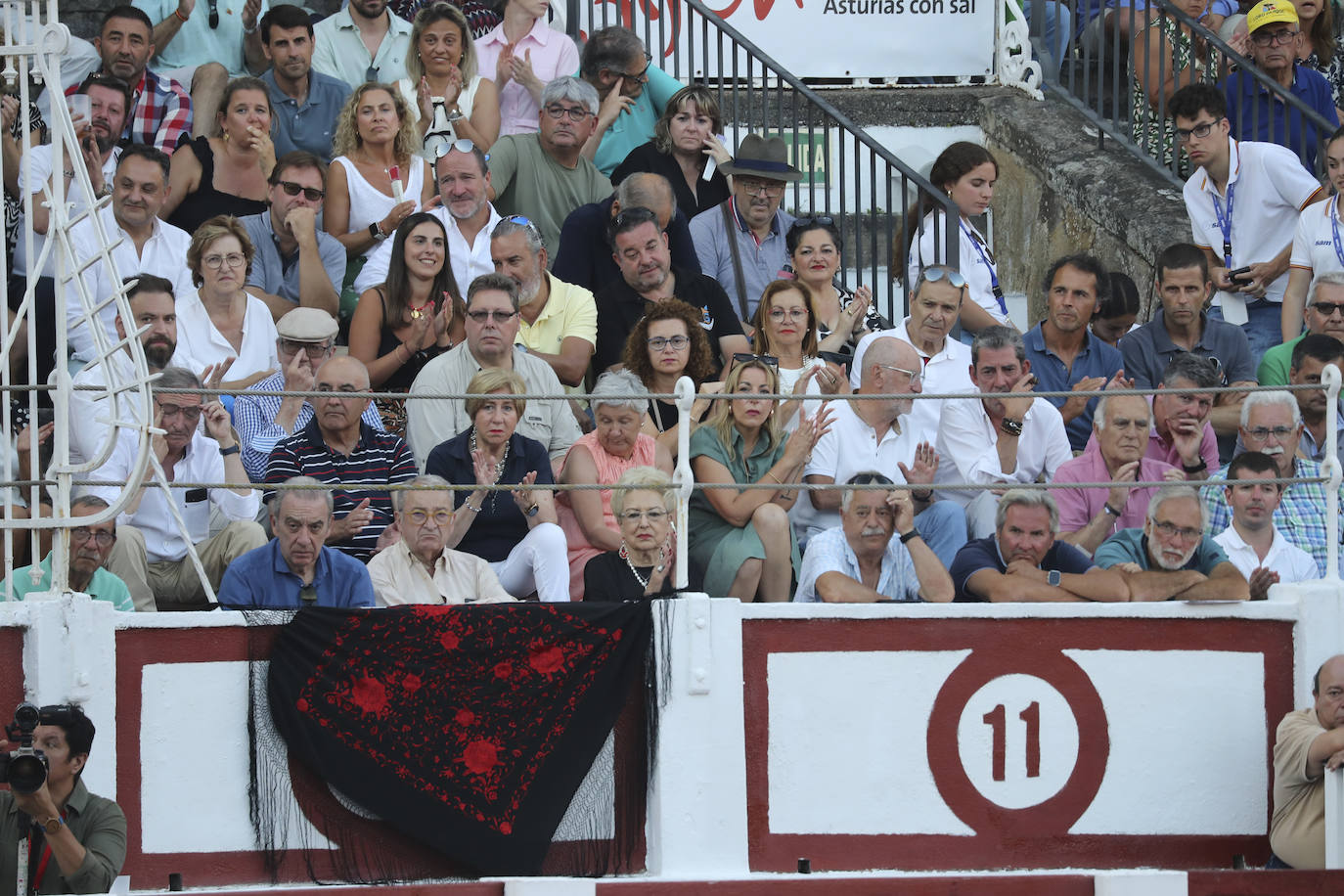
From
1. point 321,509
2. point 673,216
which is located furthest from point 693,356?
point 321,509

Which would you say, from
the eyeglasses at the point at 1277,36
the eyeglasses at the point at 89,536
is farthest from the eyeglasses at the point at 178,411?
the eyeglasses at the point at 1277,36

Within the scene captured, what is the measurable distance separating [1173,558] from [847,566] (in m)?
1.21

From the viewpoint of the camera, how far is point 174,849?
740cm

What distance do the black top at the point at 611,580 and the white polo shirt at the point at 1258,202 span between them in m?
5.10

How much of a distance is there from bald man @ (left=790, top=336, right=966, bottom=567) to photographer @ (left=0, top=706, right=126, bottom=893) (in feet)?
10.7

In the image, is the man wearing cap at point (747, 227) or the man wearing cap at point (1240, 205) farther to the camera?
the man wearing cap at point (1240, 205)

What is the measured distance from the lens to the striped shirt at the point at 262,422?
9.26 m

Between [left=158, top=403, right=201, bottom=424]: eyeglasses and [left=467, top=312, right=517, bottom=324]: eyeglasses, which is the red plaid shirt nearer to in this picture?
[left=467, top=312, right=517, bottom=324]: eyeglasses

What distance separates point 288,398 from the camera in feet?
31.5

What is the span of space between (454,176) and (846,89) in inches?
163

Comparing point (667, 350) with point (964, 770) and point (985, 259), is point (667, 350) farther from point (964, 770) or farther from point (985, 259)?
point (985, 259)

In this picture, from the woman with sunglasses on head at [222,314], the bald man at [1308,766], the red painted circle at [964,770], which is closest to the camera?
the bald man at [1308,766]

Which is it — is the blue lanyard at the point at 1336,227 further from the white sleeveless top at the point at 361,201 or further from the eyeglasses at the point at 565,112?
the white sleeveless top at the point at 361,201

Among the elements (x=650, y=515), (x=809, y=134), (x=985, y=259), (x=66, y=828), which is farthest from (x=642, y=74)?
(x=66, y=828)
